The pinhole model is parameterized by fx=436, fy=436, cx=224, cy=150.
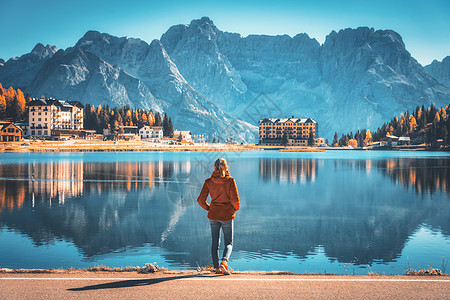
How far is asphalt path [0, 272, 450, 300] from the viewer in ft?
40.5

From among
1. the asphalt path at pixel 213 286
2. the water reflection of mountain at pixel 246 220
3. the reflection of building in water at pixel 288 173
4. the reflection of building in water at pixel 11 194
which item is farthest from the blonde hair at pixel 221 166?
the reflection of building in water at pixel 288 173

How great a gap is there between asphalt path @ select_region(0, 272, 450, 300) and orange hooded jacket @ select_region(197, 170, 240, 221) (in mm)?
2214

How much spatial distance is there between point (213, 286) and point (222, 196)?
3.51 m

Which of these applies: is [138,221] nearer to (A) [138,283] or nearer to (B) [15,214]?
(B) [15,214]

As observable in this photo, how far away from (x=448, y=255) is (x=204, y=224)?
18.0 metres

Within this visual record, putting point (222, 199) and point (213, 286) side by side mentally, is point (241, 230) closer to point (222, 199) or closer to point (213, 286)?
point (222, 199)

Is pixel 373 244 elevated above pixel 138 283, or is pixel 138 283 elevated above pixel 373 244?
pixel 138 283

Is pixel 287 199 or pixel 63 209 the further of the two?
pixel 287 199

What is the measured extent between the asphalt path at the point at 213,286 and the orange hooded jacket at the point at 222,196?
221 cm

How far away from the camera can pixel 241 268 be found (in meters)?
22.8

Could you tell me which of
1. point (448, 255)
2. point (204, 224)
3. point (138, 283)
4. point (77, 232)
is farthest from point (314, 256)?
point (77, 232)

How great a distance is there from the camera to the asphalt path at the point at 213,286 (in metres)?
12.3

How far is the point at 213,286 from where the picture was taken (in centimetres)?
1333

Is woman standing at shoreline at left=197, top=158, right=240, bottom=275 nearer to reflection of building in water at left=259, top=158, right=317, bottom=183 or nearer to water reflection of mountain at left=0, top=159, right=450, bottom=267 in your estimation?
water reflection of mountain at left=0, top=159, right=450, bottom=267
